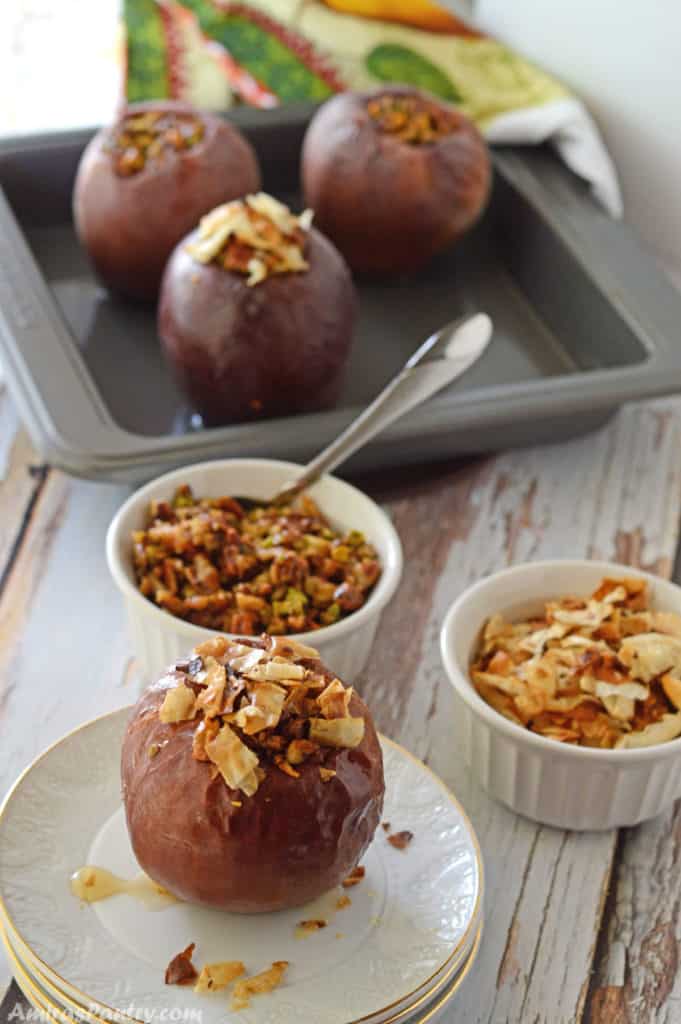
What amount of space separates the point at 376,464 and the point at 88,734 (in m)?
0.43

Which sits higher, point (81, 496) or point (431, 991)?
point (431, 991)

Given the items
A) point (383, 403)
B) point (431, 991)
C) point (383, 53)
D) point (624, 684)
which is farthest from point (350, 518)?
point (383, 53)

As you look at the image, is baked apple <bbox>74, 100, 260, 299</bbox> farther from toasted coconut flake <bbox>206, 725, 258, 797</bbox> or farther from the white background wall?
toasted coconut flake <bbox>206, 725, 258, 797</bbox>

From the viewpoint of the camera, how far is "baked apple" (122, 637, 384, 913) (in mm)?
771

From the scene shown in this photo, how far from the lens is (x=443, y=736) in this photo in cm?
106

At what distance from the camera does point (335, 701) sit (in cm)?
80

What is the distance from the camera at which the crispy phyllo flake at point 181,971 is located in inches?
30.3

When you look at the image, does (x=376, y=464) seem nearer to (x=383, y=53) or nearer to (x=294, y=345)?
(x=294, y=345)

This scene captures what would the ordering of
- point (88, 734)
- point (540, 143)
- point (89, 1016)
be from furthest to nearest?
point (540, 143), point (88, 734), point (89, 1016)

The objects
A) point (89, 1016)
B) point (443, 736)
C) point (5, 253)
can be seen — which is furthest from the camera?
point (5, 253)

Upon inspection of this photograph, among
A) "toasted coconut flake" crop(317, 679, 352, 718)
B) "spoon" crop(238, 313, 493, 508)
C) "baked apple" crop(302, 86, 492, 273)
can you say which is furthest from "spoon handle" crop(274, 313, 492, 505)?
"toasted coconut flake" crop(317, 679, 352, 718)

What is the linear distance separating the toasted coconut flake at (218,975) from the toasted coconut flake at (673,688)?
35 centimetres

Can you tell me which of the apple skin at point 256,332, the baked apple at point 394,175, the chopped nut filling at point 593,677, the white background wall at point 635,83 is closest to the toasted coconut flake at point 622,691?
the chopped nut filling at point 593,677

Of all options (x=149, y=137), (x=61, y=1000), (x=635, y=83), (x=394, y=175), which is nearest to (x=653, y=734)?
(x=61, y=1000)
